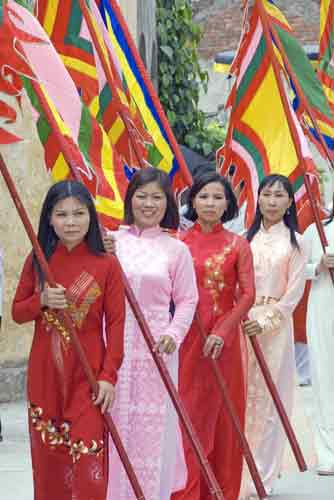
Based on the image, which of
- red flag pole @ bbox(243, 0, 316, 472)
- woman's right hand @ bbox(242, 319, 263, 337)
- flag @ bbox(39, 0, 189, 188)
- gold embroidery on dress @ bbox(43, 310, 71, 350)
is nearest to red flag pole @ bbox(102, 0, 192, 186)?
flag @ bbox(39, 0, 189, 188)

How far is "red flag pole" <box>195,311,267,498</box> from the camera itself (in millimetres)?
8086

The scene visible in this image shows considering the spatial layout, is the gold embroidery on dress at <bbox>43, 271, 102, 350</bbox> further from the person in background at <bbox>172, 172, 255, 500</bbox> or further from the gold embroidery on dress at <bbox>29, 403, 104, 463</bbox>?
the person in background at <bbox>172, 172, 255, 500</bbox>

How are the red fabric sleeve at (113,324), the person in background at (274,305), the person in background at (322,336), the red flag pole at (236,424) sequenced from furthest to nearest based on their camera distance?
the person in background at (322,336) < the person in background at (274,305) < the red flag pole at (236,424) < the red fabric sleeve at (113,324)

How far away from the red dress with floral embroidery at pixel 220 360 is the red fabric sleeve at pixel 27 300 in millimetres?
1709

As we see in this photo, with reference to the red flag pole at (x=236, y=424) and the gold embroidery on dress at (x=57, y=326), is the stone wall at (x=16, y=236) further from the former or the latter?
the gold embroidery on dress at (x=57, y=326)

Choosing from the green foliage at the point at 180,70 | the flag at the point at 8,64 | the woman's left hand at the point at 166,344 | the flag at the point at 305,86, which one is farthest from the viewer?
the green foliage at the point at 180,70

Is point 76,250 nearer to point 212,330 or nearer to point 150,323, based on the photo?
point 150,323

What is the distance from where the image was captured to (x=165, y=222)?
7609 millimetres

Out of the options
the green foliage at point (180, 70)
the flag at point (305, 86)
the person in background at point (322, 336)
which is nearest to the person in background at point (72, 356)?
the person in background at point (322, 336)

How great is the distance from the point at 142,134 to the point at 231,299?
119 centimetres

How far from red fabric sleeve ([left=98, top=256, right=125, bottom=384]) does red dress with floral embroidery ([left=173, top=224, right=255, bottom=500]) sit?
1625 millimetres

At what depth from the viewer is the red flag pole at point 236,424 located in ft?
26.5

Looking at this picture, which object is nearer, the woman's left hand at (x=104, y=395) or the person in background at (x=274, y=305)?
the woman's left hand at (x=104, y=395)

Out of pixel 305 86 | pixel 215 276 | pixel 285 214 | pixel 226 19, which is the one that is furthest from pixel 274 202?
pixel 226 19
